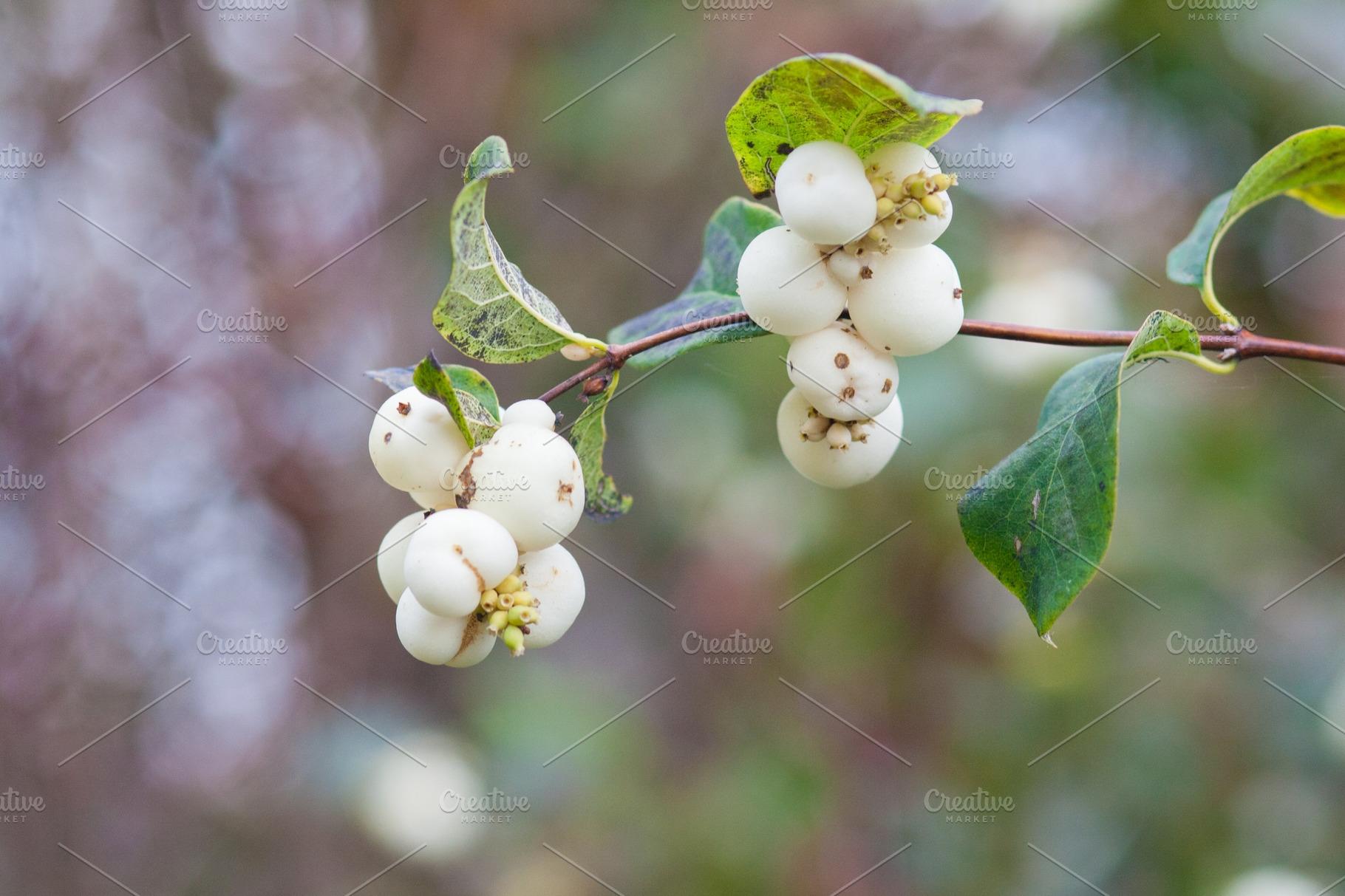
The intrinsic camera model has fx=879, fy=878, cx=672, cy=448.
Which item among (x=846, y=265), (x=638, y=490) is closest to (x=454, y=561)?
(x=846, y=265)

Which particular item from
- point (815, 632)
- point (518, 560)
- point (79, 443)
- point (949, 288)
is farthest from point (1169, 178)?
point (79, 443)

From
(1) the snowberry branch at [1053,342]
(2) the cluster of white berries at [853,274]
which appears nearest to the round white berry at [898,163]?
(2) the cluster of white berries at [853,274]

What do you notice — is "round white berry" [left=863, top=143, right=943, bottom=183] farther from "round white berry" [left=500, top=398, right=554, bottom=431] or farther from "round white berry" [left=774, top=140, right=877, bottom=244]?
"round white berry" [left=500, top=398, right=554, bottom=431]

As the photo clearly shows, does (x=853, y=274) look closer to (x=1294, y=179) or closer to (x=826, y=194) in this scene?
(x=826, y=194)

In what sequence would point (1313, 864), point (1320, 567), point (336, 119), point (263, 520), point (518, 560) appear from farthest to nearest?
point (336, 119) < point (263, 520) < point (1320, 567) < point (1313, 864) < point (518, 560)

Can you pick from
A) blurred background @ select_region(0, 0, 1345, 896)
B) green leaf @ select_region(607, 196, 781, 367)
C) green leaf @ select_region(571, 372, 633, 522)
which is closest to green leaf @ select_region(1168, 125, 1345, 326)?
green leaf @ select_region(607, 196, 781, 367)

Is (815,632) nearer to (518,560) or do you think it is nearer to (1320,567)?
(1320,567)
